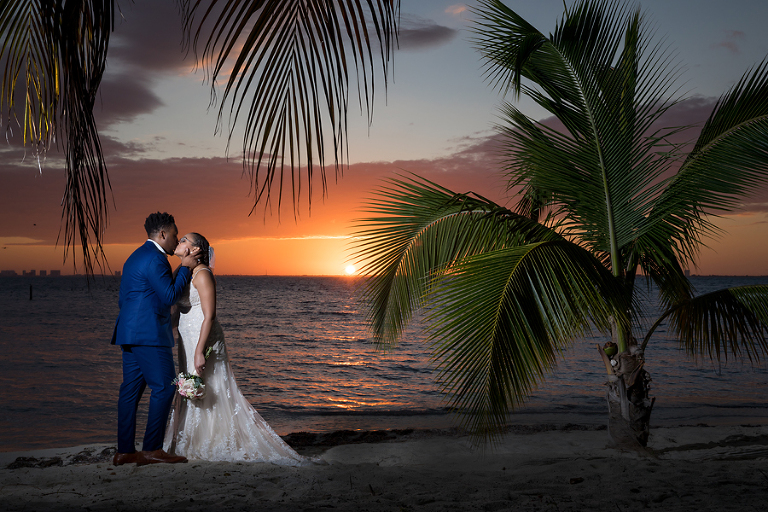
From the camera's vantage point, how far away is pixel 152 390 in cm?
451

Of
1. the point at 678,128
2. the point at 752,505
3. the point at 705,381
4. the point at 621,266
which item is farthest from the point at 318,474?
the point at 705,381

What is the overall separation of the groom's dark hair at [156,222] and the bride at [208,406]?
25cm

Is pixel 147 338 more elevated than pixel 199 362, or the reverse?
pixel 147 338

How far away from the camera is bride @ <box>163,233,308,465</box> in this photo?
4.68m

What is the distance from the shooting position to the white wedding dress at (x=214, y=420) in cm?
470

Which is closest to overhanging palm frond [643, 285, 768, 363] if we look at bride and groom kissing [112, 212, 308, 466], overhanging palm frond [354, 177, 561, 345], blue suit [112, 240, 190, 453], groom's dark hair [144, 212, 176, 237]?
overhanging palm frond [354, 177, 561, 345]

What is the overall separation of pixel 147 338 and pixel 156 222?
3.41 ft

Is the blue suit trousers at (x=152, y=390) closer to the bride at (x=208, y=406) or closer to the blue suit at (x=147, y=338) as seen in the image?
the blue suit at (x=147, y=338)

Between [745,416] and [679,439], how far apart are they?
12.3 feet

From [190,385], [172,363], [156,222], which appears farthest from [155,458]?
[156,222]

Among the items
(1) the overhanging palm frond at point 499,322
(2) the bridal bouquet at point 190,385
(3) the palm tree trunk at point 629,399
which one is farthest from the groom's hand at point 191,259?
(3) the palm tree trunk at point 629,399

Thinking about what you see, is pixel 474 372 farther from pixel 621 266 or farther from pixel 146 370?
pixel 146 370

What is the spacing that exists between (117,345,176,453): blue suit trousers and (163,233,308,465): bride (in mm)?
254

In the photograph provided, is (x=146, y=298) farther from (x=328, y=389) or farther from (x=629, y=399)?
(x=328, y=389)
